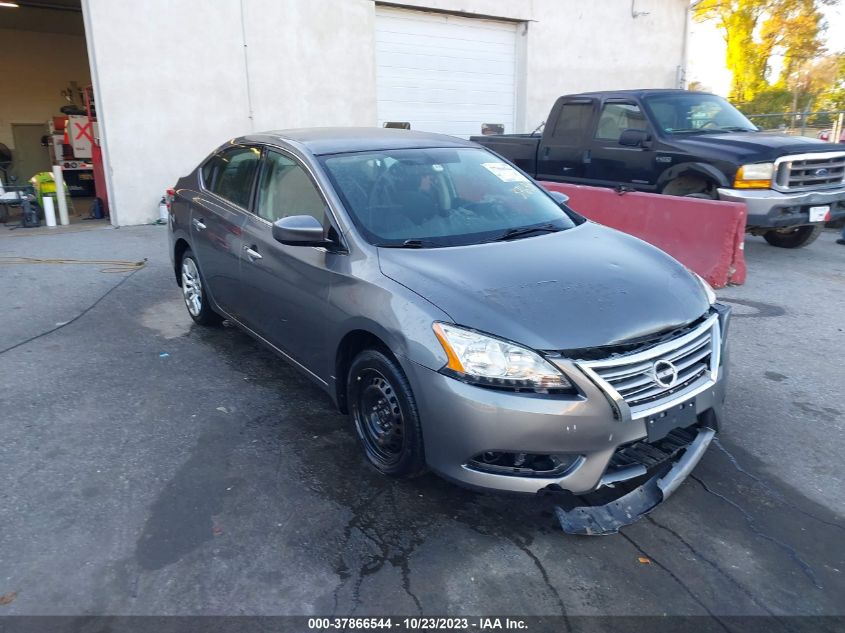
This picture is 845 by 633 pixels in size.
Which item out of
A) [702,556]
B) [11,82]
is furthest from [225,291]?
[11,82]

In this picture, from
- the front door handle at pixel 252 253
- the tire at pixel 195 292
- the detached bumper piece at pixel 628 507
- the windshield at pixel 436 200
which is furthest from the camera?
the tire at pixel 195 292

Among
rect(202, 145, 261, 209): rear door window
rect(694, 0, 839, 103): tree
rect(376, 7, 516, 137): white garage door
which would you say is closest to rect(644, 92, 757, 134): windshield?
rect(202, 145, 261, 209): rear door window

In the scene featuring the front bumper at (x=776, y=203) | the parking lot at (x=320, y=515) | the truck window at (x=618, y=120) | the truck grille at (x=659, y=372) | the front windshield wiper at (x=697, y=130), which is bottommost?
the parking lot at (x=320, y=515)

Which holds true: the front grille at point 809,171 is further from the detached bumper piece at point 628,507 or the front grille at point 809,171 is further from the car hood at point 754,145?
the detached bumper piece at point 628,507

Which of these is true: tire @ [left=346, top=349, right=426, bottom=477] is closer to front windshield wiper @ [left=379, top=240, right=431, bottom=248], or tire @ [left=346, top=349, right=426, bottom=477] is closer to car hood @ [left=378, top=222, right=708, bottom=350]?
car hood @ [left=378, top=222, right=708, bottom=350]

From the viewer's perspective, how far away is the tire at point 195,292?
18.8ft

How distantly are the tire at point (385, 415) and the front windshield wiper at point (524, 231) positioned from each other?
3.40 ft

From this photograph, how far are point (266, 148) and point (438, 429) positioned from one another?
8.91ft

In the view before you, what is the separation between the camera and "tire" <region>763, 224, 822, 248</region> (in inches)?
349

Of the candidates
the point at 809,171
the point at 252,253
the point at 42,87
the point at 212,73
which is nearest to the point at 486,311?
the point at 252,253

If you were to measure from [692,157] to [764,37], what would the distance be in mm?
32319

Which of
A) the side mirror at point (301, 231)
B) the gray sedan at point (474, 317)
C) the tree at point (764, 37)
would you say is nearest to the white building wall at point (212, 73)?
the gray sedan at point (474, 317)

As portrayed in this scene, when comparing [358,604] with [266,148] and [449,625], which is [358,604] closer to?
[449,625]

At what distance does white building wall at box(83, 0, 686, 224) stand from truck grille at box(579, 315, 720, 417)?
414 inches
